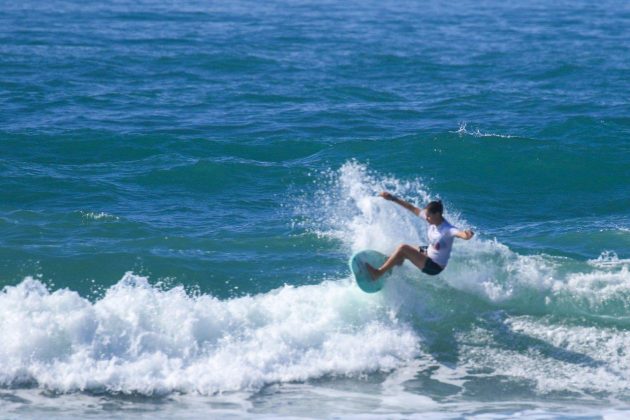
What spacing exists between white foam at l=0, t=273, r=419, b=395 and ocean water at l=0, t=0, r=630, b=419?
1.3 inches

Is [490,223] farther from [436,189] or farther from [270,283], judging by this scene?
[270,283]

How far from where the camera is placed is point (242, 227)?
1691cm

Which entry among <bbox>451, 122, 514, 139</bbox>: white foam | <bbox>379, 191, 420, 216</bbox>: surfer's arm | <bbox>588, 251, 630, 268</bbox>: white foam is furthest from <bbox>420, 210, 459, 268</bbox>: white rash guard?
<bbox>451, 122, 514, 139</bbox>: white foam

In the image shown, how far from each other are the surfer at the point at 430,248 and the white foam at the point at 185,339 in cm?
83

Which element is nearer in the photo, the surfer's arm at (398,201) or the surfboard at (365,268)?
the surfer's arm at (398,201)

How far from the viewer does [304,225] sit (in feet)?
55.3

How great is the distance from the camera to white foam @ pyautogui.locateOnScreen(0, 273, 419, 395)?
11828mm

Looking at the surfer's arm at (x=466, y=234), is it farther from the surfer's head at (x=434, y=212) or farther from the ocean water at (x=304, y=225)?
the ocean water at (x=304, y=225)

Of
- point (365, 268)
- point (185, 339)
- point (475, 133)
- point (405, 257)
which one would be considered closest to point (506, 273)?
point (405, 257)

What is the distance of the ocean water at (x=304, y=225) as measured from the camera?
1191cm

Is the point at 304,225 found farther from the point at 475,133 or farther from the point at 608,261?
the point at 475,133

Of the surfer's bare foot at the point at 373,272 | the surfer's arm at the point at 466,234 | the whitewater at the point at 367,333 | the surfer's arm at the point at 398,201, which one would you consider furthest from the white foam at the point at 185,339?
the surfer's arm at the point at 466,234

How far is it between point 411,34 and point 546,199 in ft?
55.0

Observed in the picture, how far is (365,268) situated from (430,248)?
A: 94 cm
